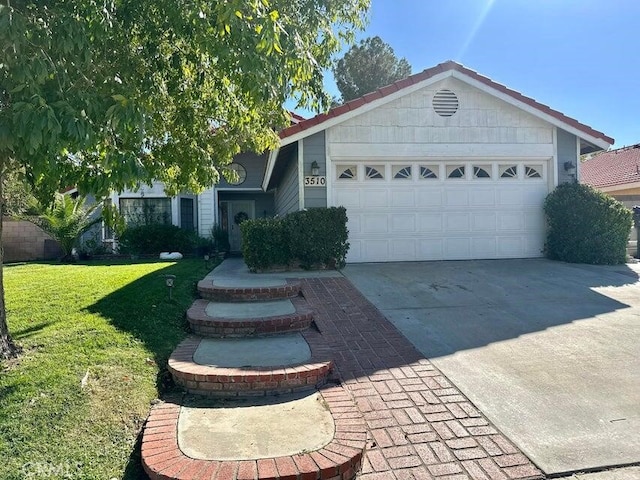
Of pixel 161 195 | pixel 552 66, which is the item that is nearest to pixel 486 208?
pixel 552 66

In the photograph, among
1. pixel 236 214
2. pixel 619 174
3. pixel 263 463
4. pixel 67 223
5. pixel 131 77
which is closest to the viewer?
pixel 263 463

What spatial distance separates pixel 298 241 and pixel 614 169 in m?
18.5

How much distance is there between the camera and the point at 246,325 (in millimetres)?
5188

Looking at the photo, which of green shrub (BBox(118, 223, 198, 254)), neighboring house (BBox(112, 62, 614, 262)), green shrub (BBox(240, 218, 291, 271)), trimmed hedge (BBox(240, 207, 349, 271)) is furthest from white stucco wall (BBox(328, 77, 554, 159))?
green shrub (BBox(118, 223, 198, 254))

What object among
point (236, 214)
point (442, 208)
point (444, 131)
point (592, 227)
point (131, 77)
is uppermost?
point (444, 131)

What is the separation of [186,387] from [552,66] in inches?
434

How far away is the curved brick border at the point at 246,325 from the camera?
17.0 feet

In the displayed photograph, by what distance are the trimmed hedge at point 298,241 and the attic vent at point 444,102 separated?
3.54m

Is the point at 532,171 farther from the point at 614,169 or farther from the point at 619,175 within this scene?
the point at 614,169

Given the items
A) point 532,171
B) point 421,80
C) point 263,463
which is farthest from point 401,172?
point 263,463

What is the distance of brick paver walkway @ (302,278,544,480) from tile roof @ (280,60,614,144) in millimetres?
5398

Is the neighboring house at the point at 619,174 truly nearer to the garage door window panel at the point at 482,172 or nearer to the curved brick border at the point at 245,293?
the garage door window panel at the point at 482,172

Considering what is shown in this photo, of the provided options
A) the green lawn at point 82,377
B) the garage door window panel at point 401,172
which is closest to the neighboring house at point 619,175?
the garage door window panel at point 401,172

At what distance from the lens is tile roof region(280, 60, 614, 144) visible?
9.34 m
